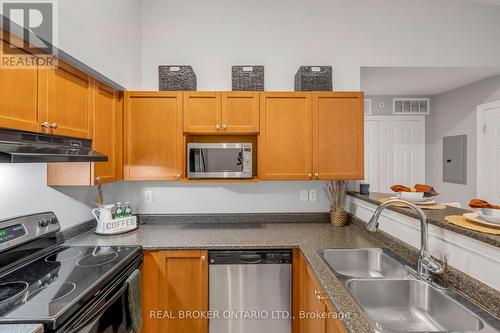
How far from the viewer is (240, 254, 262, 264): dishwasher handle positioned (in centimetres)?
181

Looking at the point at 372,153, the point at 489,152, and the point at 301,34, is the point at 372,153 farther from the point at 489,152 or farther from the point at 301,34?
the point at 301,34

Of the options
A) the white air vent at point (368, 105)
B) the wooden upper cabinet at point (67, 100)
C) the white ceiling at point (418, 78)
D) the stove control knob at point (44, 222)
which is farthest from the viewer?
the white air vent at point (368, 105)

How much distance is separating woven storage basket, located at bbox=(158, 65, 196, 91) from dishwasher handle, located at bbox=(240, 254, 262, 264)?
4.74 feet

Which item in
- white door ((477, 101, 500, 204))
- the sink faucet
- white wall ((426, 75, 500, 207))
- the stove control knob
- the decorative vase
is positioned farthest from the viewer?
white wall ((426, 75, 500, 207))

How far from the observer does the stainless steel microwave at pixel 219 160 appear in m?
2.05

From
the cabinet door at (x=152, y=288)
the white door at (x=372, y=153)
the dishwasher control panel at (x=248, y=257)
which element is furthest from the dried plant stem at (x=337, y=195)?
the white door at (x=372, y=153)

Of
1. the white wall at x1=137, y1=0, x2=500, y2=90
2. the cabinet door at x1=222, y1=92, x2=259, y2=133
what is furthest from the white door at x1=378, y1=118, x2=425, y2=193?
the cabinet door at x1=222, y1=92, x2=259, y2=133

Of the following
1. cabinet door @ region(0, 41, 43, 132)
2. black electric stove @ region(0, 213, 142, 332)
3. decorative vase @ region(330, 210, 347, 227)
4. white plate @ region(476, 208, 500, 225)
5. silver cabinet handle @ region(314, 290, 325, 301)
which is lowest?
silver cabinet handle @ region(314, 290, 325, 301)

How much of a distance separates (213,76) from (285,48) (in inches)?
29.0

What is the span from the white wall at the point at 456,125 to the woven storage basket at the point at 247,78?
2928 mm

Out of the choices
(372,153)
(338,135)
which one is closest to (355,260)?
(338,135)

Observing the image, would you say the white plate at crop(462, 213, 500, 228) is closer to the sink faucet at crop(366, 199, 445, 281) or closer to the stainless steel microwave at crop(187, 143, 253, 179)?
the sink faucet at crop(366, 199, 445, 281)

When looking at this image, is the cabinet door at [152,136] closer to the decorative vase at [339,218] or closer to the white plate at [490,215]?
the decorative vase at [339,218]

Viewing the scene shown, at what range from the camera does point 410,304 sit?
4.17ft
